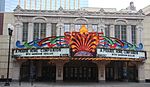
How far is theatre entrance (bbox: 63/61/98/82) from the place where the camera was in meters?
41.9

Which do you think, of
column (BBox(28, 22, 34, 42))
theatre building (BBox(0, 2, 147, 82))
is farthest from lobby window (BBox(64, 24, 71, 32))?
column (BBox(28, 22, 34, 42))

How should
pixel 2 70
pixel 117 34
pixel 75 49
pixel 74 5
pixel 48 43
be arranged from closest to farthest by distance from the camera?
pixel 75 49, pixel 48 43, pixel 2 70, pixel 117 34, pixel 74 5

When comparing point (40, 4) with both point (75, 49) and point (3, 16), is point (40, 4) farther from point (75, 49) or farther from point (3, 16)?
point (75, 49)

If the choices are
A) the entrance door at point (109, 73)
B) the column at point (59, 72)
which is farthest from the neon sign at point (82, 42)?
the entrance door at point (109, 73)

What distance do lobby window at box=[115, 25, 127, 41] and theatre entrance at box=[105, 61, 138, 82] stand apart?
4.53 m

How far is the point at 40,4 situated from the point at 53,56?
404 ft

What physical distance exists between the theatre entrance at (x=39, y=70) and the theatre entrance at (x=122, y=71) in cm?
938

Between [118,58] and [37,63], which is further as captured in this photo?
[37,63]

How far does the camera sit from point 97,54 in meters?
31.4

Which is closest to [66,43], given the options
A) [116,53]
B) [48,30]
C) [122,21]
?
[116,53]

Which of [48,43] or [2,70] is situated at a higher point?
[48,43]

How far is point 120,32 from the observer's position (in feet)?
130

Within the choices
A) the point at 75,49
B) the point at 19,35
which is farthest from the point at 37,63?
the point at 75,49

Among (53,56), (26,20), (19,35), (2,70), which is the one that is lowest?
(2,70)
